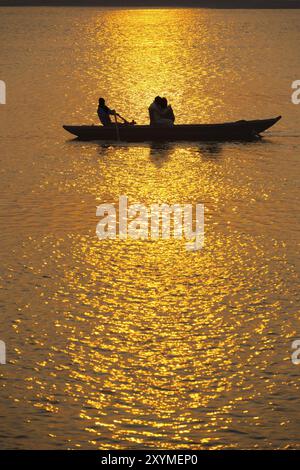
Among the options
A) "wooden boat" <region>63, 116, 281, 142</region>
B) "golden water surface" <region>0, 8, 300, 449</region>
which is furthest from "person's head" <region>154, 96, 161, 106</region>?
"golden water surface" <region>0, 8, 300, 449</region>

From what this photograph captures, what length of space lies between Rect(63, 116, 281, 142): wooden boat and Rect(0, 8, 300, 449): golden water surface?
1.02 ft

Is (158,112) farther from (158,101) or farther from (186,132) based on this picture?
(186,132)

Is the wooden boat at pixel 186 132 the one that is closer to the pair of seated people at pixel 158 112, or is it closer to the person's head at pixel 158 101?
the pair of seated people at pixel 158 112

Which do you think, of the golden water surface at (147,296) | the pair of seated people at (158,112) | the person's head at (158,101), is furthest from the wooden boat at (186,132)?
the person's head at (158,101)

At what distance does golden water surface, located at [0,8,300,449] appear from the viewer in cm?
1402

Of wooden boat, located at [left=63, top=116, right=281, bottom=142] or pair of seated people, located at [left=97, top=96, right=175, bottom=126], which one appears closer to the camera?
pair of seated people, located at [left=97, top=96, right=175, bottom=126]

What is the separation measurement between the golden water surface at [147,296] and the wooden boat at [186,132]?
1.02 feet

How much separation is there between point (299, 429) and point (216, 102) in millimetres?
30092

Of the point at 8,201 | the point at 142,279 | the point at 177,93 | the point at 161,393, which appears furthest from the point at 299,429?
the point at 177,93

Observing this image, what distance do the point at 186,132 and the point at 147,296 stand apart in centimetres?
1387

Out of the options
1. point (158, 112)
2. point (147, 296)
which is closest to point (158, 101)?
point (158, 112)

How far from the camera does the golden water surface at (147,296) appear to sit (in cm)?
1402

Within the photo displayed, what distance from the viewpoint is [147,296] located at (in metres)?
18.4

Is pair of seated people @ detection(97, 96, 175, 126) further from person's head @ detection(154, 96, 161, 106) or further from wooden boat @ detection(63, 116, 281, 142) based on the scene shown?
wooden boat @ detection(63, 116, 281, 142)
